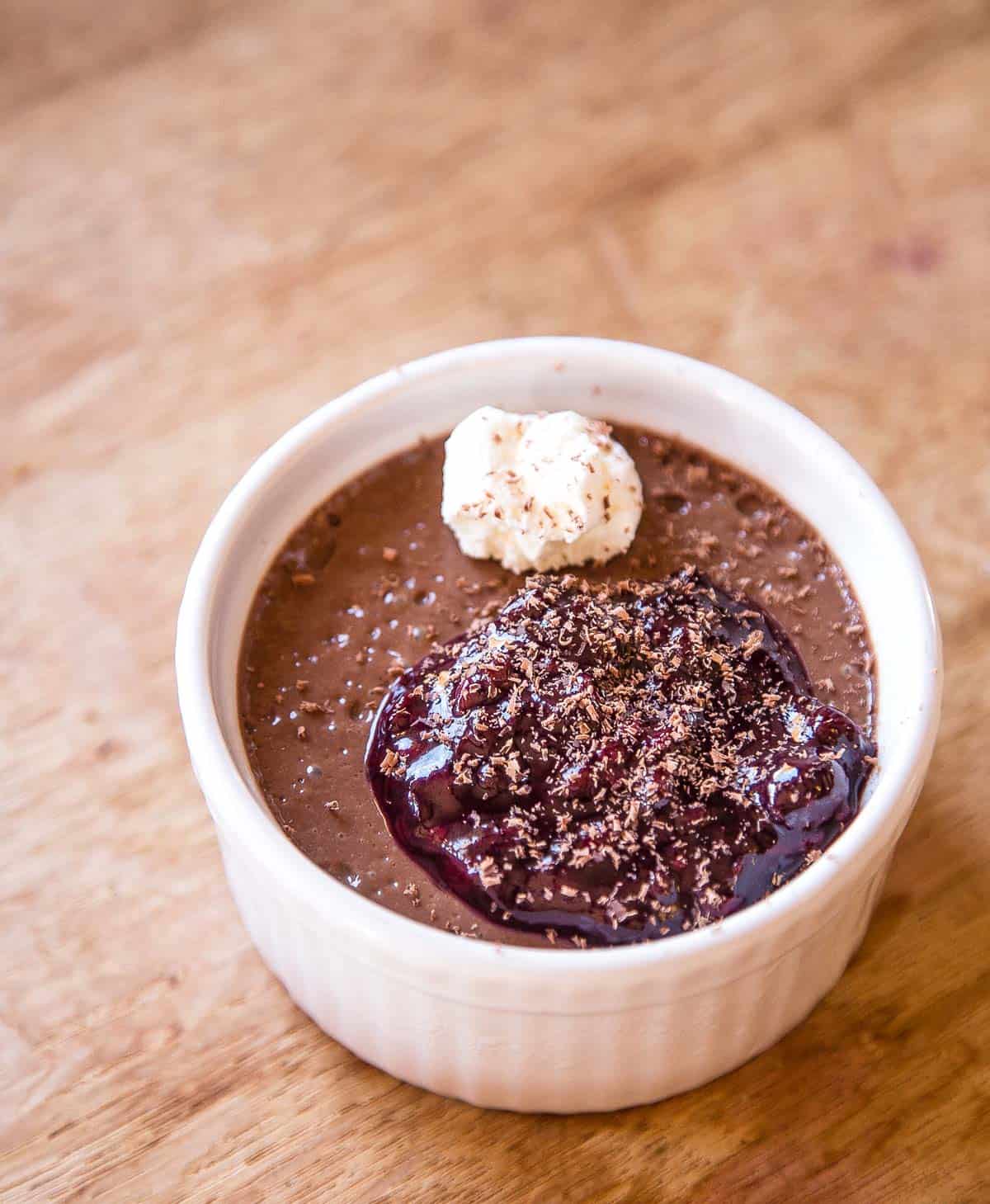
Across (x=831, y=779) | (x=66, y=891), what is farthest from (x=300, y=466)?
(x=831, y=779)

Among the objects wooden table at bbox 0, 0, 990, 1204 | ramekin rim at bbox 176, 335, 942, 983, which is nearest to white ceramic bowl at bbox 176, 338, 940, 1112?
ramekin rim at bbox 176, 335, 942, 983

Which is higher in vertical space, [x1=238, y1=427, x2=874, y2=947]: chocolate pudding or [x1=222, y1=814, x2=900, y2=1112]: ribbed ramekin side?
[x1=238, y1=427, x2=874, y2=947]: chocolate pudding

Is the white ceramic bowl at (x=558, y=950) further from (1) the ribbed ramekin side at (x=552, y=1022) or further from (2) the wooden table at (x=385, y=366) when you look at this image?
(2) the wooden table at (x=385, y=366)

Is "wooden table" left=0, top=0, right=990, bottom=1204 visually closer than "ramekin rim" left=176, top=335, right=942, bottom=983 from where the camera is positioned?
No

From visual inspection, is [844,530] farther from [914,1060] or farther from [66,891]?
[66,891]

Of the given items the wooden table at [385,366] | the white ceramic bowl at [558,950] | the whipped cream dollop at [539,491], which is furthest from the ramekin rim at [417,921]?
the wooden table at [385,366]

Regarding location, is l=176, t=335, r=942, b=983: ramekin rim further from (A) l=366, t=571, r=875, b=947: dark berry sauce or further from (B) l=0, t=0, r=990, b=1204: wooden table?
(B) l=0, t=0, r=990, b=1204: wooden table
